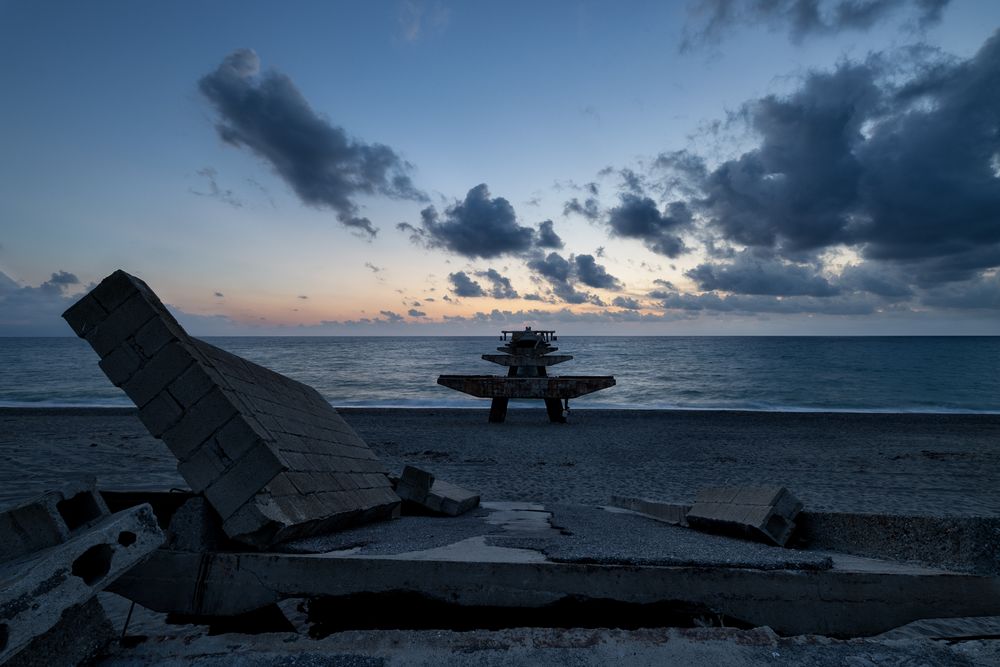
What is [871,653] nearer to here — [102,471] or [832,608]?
[832,608]

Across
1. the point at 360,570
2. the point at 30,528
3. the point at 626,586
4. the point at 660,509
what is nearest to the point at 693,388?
the point at 660,509

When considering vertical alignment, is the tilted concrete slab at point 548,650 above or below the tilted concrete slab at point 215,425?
below

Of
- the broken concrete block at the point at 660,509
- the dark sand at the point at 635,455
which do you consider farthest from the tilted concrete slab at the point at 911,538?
the dark sand at the point at 635,455

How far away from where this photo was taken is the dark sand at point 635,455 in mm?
10281

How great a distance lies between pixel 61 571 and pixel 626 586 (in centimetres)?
293

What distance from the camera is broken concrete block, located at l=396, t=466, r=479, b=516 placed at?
5.56 meters

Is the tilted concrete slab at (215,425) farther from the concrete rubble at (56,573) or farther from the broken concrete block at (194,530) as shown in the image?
the concrete rubble at (56,573)

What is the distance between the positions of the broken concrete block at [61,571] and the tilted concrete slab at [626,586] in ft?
2.21

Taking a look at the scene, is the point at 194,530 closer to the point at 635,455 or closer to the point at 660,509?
the point at 660,509

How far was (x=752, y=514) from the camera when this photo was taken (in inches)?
169

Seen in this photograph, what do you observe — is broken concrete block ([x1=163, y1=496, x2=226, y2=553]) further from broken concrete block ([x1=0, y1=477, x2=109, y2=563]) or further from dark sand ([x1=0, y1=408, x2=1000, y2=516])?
dark sand ([x1=0, y1=408, x2=1000, y2=516])

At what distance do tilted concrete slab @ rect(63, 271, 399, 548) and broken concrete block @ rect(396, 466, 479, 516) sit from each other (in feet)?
2.97

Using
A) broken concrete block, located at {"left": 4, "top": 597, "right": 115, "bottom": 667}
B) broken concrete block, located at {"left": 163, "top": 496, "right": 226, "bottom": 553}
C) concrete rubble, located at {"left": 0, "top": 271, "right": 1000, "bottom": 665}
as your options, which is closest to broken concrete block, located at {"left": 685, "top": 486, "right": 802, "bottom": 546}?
concrete rubble, located at {"left": 0, "top": 271, "right": 1000, "bottom": 665}

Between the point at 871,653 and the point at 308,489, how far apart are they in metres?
3.70
